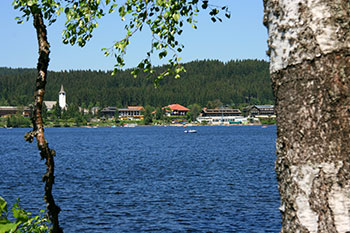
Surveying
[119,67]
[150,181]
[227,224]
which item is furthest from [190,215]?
[119,67]

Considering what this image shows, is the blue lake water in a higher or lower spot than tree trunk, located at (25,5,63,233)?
lower

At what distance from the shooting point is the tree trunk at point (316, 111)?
2781 mm

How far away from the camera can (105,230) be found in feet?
79.0

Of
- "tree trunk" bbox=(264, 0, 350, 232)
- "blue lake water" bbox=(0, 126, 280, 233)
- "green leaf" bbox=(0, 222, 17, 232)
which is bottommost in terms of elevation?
"blue lake water" bbox=(0, 126, 280, 233)

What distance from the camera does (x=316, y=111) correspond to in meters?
2.83

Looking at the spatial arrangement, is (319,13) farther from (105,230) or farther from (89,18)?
(105,230)

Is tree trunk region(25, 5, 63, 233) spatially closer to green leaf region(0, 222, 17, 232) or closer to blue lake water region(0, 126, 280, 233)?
green leaf region(0, 222, 17, 232)

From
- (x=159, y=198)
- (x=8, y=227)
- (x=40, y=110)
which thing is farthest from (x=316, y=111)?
(x=159, y=198)

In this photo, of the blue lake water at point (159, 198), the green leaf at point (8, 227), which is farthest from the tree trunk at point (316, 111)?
the blue lake water at point (159, 198)

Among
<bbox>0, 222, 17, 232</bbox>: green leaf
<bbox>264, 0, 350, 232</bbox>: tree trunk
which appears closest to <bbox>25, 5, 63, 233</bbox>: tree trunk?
<bbox>0, 222, 17, 232</bbox>: green leaf

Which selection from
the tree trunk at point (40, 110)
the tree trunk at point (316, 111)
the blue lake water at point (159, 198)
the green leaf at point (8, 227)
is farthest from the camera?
the blue lake water at point (159, 198)

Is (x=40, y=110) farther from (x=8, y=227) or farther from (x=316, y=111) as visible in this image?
(x=316, y=111)

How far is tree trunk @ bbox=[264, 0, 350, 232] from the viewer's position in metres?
2.78

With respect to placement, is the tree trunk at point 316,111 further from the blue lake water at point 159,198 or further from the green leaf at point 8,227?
the blue lake water at point 159,198
